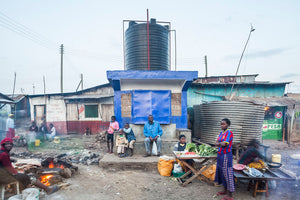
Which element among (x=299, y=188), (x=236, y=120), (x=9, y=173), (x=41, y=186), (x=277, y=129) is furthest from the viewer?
(x=277, y=129)

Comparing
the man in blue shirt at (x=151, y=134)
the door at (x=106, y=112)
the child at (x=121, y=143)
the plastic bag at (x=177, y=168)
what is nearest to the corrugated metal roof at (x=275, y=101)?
the man in blue shirt at (x=151, y=134)

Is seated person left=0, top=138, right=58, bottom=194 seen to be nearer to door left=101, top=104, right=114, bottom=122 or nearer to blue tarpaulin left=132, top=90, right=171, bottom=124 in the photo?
blue tarpaulin left=132, top=90, right=171, bottom=124

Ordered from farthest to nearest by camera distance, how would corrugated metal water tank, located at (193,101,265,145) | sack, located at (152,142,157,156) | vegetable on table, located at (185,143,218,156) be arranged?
corrugated metal water tank, located at (193,101,265,145) < sack, located at (152,142,157,156) < vegetable on table, located at (185,143,218,156)

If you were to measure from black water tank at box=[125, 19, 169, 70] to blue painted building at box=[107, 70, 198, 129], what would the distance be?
2.67m

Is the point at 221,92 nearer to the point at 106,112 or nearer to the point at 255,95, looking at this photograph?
the point at 255,95

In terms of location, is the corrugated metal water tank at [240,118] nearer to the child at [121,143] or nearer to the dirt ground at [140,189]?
the dirt ground at [140,189]

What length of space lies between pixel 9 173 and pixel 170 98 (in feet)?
20.7

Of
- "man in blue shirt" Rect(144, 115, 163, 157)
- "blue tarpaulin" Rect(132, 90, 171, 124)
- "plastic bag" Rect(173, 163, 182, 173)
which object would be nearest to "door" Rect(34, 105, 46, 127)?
"blue tarpaulin" Rect(132, 90, 171, 124)

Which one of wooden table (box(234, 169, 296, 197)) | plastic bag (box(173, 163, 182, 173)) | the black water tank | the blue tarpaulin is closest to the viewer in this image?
wooden table (box(234, 169, 296, 197))

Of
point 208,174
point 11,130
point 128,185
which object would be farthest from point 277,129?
point 11,130

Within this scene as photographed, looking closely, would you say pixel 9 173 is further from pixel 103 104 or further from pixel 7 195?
pixel 103 104

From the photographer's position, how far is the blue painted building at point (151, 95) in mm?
7852

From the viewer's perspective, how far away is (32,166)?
5.13 metres

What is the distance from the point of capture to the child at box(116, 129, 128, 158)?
22.5 ft
